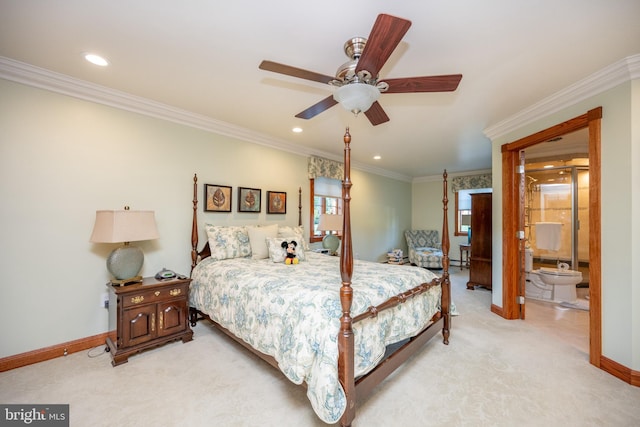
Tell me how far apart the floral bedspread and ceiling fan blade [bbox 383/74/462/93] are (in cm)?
143

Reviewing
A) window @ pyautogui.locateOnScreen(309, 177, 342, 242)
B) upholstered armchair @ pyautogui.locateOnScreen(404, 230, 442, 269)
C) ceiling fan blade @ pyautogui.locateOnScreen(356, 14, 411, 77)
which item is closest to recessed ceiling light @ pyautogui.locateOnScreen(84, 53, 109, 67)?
ceiling fan blade @ pyautogui.locateOnScreen(356, 14, 411, 77)

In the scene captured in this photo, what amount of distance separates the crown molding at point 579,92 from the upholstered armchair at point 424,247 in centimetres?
342

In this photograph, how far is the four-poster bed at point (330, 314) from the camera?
151cm

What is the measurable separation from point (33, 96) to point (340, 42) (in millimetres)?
2725

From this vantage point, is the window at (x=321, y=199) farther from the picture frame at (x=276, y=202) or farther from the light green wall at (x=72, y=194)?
the light green wall at (x=72, y=194)

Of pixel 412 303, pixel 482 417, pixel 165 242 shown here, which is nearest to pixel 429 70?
pixel 412 303

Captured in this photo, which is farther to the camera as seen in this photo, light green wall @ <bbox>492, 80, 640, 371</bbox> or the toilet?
the toilet

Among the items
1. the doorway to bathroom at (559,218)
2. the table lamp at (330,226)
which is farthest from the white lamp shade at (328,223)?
the doorway to bathroom at (559,218)

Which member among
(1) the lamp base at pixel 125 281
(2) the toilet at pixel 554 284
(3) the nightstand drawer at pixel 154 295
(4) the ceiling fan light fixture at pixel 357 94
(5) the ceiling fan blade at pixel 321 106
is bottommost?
(2) the toilet at pixel 554 284

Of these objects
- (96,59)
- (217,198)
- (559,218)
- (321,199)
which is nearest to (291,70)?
(96,59)

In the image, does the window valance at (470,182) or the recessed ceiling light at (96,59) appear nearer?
the recessed ceiling light at (96,59)

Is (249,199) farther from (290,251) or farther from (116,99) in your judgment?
(116,99)

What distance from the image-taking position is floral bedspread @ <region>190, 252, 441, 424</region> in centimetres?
155

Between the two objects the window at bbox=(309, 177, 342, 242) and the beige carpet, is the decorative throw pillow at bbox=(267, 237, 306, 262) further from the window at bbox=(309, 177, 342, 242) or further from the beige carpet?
the window at bbox=(309, 177, 342, 242)
